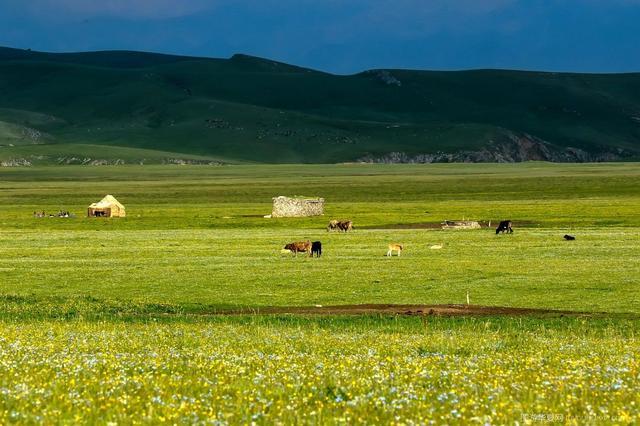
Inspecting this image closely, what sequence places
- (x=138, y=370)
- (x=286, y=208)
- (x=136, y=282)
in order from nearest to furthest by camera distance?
(x=138, y=370)
(x=136, y=282)
(x=286, y=208)

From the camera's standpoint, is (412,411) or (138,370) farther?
(138,370)

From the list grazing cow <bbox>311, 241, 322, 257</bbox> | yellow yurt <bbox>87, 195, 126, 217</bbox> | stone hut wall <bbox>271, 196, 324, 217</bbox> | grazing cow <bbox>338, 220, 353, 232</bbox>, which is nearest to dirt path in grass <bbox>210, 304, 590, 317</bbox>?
grazing cow <bbox>311, 241, 322, 257</bbox>

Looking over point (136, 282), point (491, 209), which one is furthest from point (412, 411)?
point (491, 209)

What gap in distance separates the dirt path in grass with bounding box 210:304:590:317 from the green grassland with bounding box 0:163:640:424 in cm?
133

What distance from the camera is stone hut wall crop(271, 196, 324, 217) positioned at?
316 ft

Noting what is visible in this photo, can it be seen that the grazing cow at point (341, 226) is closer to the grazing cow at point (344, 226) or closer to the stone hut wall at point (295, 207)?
the grazing cow at point (344, 226)

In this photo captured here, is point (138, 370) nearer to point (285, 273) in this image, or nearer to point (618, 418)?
point (618, 418)

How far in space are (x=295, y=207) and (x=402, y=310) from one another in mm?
63127

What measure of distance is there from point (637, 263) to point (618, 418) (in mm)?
36627

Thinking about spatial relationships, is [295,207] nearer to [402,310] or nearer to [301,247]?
[301,247]

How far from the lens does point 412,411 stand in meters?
13.9

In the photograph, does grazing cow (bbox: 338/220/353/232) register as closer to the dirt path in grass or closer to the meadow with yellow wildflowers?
the dirt path in grass

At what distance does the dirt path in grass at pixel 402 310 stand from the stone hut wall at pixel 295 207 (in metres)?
60.3

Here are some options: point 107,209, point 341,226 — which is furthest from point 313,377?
point 107,209
